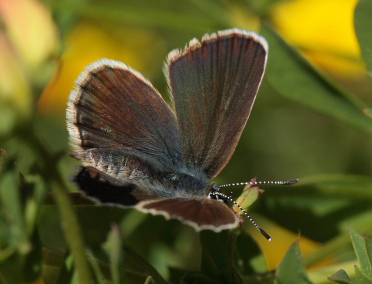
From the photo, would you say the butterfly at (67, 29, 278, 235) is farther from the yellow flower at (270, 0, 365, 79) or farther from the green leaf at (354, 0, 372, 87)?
the yellow flower at (270, 0, 365, 79)

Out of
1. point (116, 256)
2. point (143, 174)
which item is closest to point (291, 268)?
point (116, 256)

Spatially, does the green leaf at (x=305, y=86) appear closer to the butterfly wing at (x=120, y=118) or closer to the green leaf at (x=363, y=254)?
the butterfly wing at (x=120, y=118)

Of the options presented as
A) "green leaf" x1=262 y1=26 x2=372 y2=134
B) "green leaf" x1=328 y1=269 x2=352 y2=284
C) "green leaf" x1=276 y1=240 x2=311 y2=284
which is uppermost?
"green leaf" x1=262 y1=26 x2=372 y2=134

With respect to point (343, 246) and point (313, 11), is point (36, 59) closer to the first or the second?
point (343, 246)

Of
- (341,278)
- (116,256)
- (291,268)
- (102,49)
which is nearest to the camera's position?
(116,256)

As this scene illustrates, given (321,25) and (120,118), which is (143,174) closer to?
(120,118)

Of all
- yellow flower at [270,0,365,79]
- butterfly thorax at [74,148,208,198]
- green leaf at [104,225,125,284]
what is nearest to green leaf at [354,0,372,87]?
butterfly thorax at [74,148,208,198]

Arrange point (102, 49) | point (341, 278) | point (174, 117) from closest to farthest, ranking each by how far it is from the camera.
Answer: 1. point (341, 278)
2. point (174, 117)
3. point (102, 49)

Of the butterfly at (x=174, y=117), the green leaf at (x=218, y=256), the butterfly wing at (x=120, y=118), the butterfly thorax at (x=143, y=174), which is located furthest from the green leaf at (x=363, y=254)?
the butterfly wing at (x=120, y=118)
